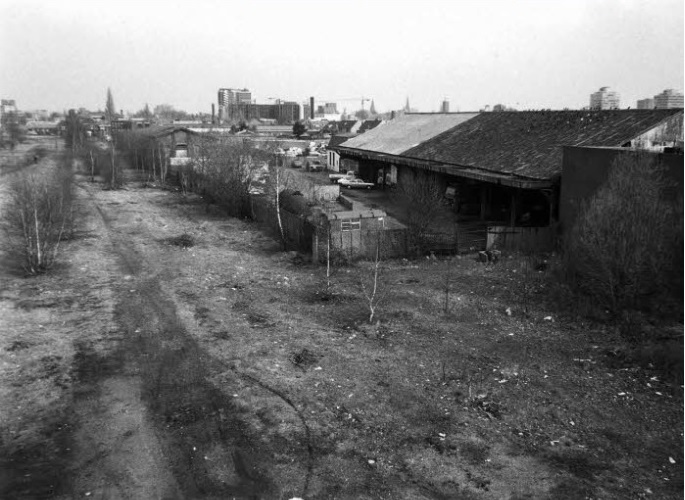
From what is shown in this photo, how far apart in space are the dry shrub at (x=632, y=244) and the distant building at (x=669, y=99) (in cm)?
1278

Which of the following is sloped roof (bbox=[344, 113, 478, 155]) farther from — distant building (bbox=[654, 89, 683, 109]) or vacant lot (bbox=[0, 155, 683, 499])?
vacant lot (bbox=[0, 155, 683, 499])

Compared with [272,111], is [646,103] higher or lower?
lower

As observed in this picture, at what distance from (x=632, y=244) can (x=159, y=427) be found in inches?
373

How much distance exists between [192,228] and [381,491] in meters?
19.6

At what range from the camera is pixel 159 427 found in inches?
314

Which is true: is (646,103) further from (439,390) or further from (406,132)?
(439,390)

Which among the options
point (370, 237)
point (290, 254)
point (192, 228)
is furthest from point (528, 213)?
point (192, 228)

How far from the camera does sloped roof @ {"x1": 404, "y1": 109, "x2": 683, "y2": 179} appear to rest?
20000 millimetres

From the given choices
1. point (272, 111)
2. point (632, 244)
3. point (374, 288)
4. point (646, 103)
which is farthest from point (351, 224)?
point (272, 111)

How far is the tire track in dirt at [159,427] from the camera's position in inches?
264

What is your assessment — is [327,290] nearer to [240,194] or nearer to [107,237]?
[107,237]

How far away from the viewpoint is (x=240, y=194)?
27.0 metres

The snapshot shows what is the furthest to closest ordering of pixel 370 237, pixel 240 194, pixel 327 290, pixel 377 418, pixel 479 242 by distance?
1. pixel 240 194
2. pixel 479 242
3. pixel 370 237
4. pixel 327 290
5. pixel 377 418

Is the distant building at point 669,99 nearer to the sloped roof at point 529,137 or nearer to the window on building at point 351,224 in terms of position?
the sloped roof at point 529,137
